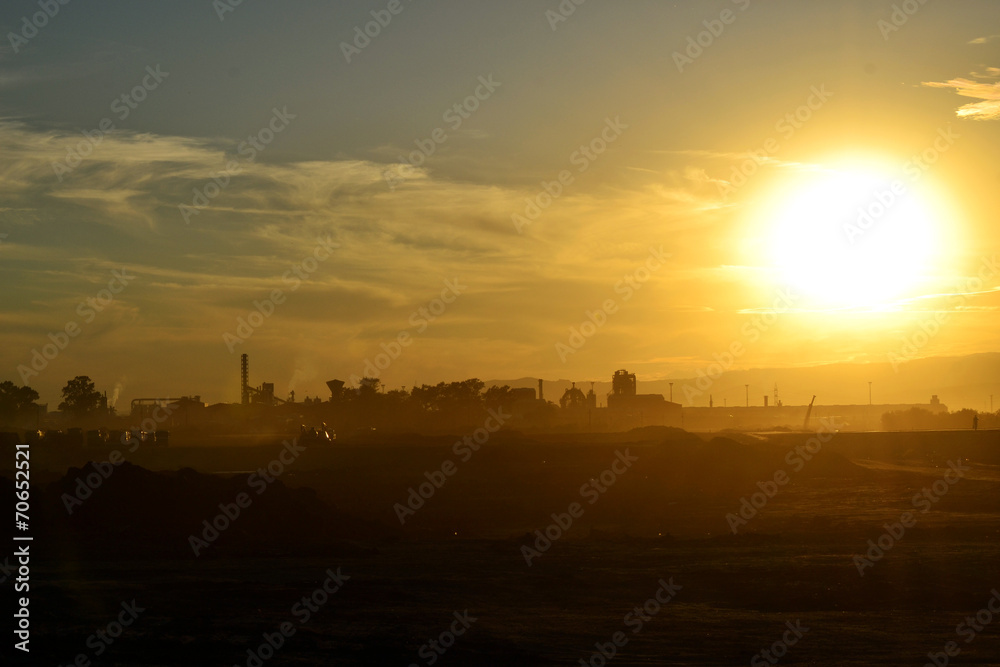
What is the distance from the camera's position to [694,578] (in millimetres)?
22531

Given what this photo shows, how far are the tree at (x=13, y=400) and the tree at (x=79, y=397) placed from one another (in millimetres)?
8017

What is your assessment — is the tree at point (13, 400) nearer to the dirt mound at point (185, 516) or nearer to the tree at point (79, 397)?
the tree at point (79, 397)

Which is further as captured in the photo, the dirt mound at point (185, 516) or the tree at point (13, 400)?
the tree at point (13, 400)

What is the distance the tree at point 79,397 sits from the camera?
445ft

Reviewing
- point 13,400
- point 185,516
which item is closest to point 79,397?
point 13,400

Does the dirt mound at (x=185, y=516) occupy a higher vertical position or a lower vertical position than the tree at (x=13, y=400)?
lower

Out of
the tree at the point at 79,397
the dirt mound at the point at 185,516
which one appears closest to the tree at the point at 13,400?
the tree at the point at 79,397

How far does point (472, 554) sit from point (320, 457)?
4382 centimetres

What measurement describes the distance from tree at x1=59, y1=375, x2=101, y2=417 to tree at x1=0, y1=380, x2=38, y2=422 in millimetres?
8017

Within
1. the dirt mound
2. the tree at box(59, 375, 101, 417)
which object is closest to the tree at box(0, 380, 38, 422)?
the tree at box(59, 375, 101, 417)

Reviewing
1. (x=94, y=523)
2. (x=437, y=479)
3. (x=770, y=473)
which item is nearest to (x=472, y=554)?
(x=94, y=523)

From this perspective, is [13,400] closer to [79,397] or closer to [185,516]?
[79,397]

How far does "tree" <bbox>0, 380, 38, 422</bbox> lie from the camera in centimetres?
12269

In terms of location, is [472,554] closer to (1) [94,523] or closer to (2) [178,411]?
(1) [94,523]
